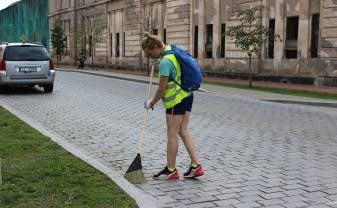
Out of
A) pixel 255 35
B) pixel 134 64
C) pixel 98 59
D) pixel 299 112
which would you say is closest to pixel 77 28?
pixel 98 59

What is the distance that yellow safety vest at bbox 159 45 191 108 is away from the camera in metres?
5.27

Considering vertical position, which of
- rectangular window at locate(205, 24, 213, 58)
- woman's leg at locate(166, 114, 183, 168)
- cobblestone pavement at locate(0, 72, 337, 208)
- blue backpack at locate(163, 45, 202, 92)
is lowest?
cobblestone pavement at locate(0, 72, 337, 208)

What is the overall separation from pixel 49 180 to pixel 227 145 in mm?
3450

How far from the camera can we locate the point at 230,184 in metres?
5.39

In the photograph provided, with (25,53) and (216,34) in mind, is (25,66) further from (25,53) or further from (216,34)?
(216,34)

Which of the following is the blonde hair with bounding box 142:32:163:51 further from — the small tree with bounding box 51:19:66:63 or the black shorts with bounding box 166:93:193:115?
the small tree with bounding box 51:19:66:63

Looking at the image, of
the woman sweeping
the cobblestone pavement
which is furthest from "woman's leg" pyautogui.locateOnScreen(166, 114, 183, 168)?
the cobblestone pavement

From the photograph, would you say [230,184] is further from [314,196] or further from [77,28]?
[77,28]

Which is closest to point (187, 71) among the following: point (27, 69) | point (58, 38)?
point (27, 69)

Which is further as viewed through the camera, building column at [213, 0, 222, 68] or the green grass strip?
building column at [213, 0, 222, 68]

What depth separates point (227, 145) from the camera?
7742mm

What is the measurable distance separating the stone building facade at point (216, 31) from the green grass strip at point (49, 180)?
681 inches

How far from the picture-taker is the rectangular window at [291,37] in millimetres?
23734

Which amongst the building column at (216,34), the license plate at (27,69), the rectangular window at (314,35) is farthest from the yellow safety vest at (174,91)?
the building column at (216,34)
